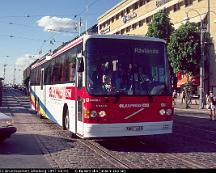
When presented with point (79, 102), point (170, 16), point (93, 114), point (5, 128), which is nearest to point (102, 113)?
point (93, 114)

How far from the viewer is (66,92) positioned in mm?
13906

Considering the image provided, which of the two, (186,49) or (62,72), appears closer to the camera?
(62,72)

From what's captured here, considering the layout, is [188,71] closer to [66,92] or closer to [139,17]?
[139,17]

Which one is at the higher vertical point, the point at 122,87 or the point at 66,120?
the point at 122,87

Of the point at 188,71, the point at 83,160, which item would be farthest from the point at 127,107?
the point at 188,71

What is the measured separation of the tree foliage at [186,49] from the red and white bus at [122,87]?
33111mm

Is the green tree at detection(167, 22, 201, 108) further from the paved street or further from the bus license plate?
the bus license plate

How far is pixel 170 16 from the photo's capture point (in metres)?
54.7

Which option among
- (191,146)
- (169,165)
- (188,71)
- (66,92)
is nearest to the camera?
(169,165)

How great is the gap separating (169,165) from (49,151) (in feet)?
11.6

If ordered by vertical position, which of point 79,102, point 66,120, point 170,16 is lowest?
point 66,120

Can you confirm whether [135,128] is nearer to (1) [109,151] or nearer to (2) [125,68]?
(1) [109,151]

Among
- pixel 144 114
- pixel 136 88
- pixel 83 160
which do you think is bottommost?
pixel 83 160

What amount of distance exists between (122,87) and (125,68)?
21.1 inches
